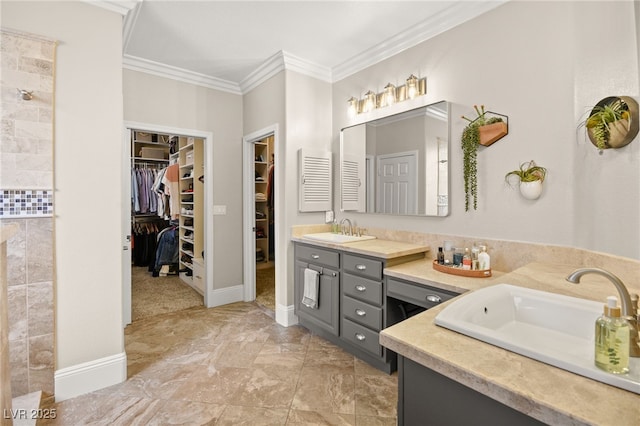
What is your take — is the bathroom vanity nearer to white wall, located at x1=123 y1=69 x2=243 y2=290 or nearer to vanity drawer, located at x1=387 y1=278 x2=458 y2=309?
vanity drawer, located at x1=387 y1=278 x2=458 y2=309

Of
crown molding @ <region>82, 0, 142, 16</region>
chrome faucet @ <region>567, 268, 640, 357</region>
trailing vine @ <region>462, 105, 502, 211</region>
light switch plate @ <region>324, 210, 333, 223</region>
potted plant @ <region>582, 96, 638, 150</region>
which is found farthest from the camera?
light switch plate @ <region>324, 210, 333, 223</region>

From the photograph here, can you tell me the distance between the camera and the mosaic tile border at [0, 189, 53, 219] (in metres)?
1.88

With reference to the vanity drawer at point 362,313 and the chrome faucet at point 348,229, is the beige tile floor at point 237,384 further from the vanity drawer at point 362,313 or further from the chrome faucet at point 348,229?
the chrome faucet at point 348,229

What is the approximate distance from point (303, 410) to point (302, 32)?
2906 millimetres

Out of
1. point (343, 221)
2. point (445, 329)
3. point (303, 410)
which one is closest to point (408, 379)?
point (445, 329)

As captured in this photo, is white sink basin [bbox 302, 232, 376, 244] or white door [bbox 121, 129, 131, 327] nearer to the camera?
white sink basin [bbox 302, 232, 376, 244]

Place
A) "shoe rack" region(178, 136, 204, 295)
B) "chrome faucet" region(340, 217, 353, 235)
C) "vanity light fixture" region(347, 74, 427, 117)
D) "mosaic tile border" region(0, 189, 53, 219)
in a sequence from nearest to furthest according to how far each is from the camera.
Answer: "mosaic tile border" region(0, 189, 53, 219) < "vanity light fixture" region(347, 74, 427, 117) < "chrome faucet" region(340, 217, 353, 235) < "shoe rack" region(178, 136, 204, 295)

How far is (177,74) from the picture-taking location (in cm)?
348

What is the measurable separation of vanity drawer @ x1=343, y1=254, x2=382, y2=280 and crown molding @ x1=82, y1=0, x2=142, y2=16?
2.40 m

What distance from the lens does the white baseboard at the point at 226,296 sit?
12.4 ft

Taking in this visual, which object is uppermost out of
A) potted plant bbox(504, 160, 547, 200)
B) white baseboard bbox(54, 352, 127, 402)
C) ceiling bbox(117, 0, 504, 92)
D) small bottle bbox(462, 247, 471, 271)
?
ceiling bbox(117, 0, 504, 92)

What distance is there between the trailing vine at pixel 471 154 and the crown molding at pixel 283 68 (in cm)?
170

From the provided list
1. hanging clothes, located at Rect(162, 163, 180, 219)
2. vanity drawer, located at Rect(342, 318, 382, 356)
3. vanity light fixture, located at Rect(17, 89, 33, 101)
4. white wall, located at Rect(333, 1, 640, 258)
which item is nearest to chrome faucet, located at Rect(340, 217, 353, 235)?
white wall, located at Rect(333, 1, 640, 258)

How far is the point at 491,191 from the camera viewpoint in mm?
2268
